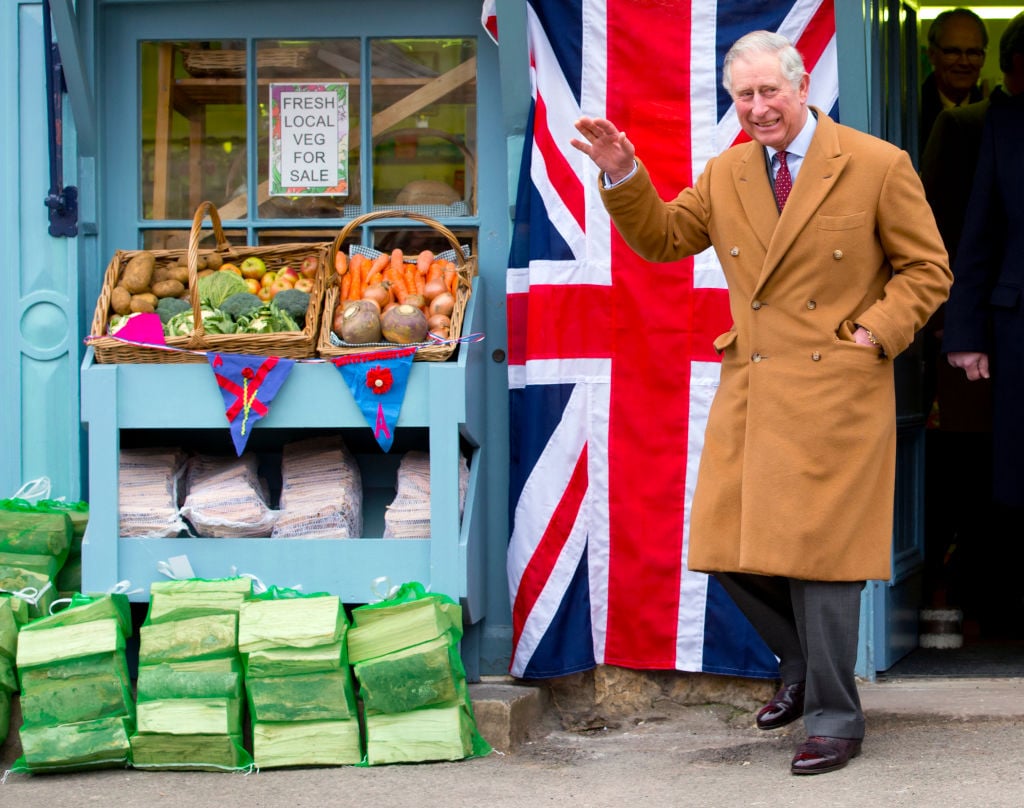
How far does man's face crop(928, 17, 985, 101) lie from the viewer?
235 inches

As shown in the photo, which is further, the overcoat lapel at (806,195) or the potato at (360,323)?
the potato at (360,323)

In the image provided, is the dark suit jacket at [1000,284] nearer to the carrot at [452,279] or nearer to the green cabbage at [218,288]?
the carrot at [452,279]

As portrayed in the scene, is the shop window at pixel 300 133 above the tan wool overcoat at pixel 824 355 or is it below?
above

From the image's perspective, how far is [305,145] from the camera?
16.5ft

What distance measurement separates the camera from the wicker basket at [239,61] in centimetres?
503

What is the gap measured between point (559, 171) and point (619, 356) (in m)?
0.64

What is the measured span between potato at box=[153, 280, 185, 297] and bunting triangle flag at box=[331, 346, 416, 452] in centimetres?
68

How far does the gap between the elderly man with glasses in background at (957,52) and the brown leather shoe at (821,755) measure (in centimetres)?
310

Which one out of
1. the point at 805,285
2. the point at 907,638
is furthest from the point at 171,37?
the point at 907,638

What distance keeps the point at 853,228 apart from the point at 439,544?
5.20 ft

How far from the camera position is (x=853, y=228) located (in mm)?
3715

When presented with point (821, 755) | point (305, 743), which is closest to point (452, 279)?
point (305, 743)

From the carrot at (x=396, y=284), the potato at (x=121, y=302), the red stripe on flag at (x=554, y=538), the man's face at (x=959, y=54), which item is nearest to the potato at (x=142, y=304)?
the potato at (x=121, y=302)

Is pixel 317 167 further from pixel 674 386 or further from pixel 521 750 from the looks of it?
pixel 521 750
